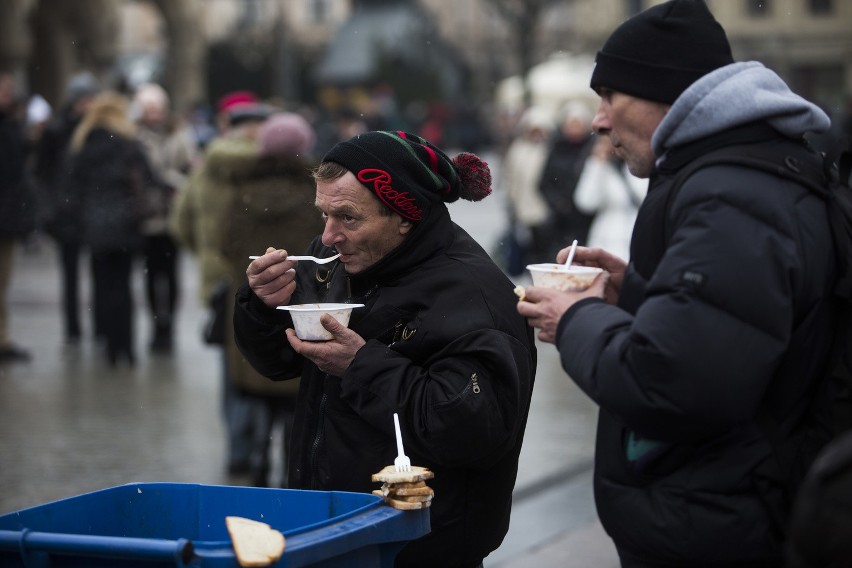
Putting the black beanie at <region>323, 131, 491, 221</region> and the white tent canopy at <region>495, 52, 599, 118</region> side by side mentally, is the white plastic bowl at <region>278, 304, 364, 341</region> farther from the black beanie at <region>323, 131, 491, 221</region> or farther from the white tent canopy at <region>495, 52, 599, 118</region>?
the white tent canopy at <region>495, 52, 599, 118</region>

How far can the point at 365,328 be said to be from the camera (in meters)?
3.53

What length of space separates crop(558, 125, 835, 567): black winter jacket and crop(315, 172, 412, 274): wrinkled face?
2.23 ft

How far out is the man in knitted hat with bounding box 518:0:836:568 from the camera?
2779 mm

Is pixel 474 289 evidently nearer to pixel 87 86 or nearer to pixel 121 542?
pixel 121 542

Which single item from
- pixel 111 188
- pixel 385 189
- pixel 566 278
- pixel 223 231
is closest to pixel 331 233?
pixel 385 189

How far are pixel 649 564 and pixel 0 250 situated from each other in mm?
9615

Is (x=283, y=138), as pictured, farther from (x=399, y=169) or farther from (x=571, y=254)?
(x=571, y=254)

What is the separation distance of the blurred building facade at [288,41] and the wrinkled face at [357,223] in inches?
443

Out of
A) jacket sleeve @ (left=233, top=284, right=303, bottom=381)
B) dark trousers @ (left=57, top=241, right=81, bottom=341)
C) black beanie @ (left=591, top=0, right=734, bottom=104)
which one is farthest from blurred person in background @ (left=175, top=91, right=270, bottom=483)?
black beanie @ (left=591, top=0, right=734, bottom=104)

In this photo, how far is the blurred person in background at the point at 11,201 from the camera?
11.5 m

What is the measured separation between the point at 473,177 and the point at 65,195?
26.3 feet

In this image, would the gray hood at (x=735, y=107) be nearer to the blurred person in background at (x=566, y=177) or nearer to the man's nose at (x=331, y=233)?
the man's nose at (x=331, y=233)

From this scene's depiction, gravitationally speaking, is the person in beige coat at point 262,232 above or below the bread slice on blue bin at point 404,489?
below

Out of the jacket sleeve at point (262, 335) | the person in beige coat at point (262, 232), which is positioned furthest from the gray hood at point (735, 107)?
the person in beige coat at point (262, 232)
